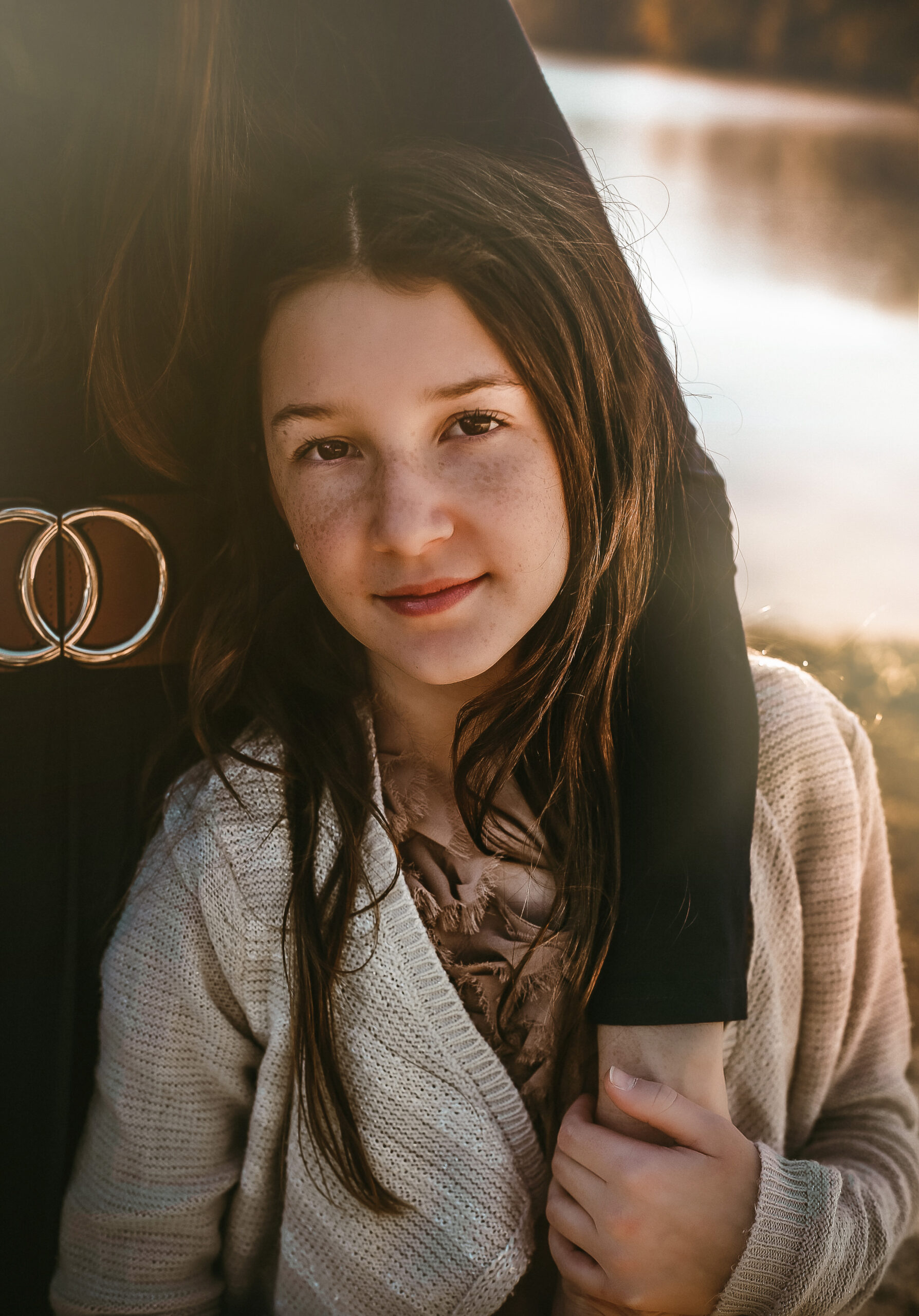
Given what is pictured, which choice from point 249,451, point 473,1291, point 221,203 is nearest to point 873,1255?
point 473,1291

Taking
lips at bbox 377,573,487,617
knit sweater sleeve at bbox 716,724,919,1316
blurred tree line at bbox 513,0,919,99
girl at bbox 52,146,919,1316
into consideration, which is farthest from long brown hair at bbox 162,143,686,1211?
blurred tree line at bbox 513,0,919,99

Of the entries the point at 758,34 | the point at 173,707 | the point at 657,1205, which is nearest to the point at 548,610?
the point at 173,707

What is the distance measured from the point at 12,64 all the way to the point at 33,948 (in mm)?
758

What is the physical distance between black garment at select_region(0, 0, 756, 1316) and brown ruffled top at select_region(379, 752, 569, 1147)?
3.0 inches

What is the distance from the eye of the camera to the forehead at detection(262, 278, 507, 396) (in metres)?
0.66

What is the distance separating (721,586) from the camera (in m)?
0.84

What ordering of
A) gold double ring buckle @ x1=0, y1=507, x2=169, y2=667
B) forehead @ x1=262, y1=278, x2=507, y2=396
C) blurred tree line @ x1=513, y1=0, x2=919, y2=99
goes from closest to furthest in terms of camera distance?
forehead @ x1=262, y1=278, x2=507, y2=396, gold double ring buckle @ x1=0, y1=507, x2=169, y2=667, blurred tree line @ x1=513, y1=0, x2=919, y2=99

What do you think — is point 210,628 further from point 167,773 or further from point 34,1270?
point 34,1270

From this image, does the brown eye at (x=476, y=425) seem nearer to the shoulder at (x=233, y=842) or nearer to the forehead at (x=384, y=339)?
the forehead at (x=384, y=339)

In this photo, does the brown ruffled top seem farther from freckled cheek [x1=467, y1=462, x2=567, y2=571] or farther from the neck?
freckled cheek [x1=467, y1=462, x2=567, y2=571]

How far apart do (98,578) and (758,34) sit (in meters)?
1.09

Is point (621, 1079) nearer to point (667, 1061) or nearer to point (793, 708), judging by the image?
point (667, 1061)

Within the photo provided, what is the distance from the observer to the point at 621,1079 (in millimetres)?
716

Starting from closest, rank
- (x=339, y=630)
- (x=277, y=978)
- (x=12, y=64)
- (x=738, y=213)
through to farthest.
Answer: (x=12, y=64), (x=277, y=978), (x=339, y=630), (x=738, y=213)
